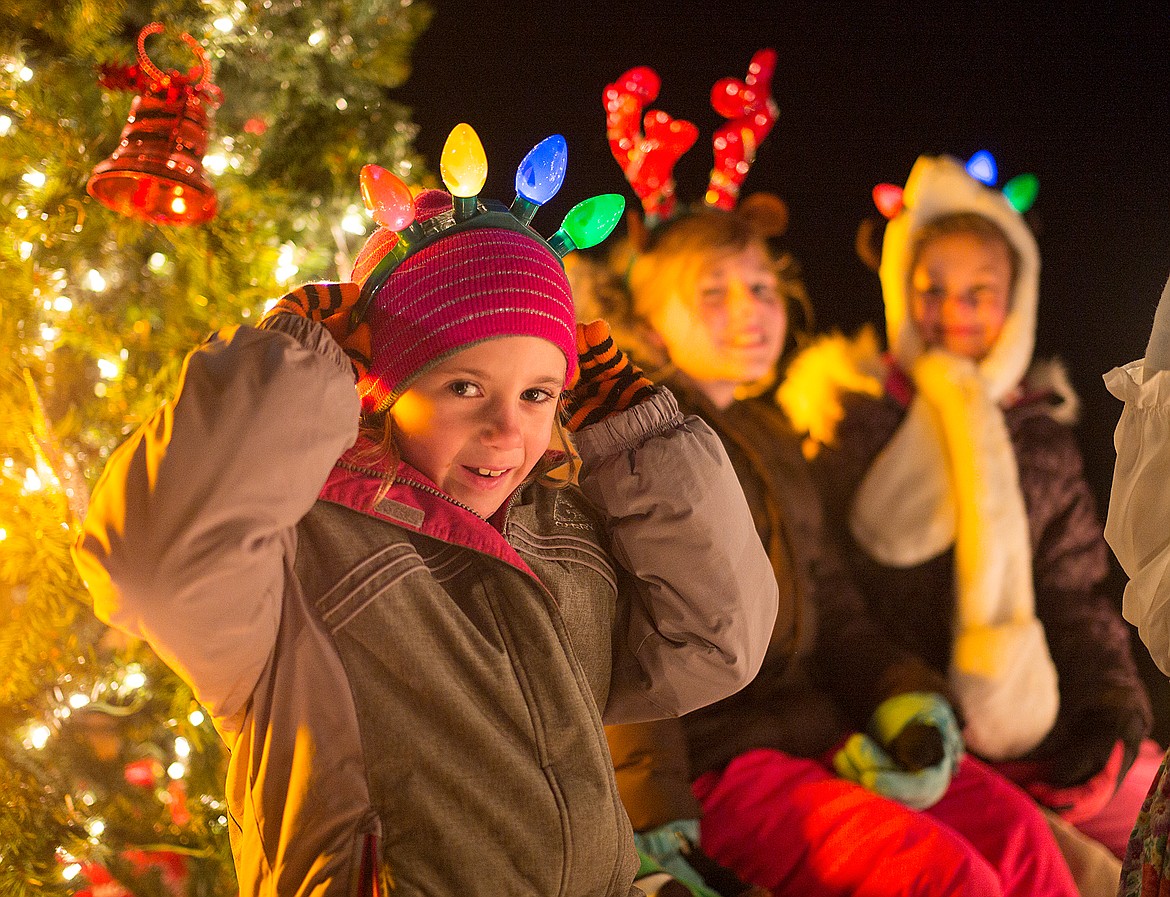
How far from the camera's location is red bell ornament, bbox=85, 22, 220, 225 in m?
1.39

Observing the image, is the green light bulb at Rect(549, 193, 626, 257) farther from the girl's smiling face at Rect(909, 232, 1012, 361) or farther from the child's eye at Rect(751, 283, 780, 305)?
the girl's smiling face at Rect(909, 232, 1012, 361)

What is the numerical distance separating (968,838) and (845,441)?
1.09m

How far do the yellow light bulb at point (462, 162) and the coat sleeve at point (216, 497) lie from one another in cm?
26

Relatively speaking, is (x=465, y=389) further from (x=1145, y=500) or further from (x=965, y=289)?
(x=965, y=289)

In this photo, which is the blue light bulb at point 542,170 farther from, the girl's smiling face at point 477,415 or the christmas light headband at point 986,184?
the christmas light headband at point 986,184

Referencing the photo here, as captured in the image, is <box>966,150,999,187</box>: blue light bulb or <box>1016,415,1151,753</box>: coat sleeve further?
<box>966,150,999,187</box>: blue light bulb

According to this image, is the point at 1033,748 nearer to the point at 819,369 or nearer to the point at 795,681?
the point at 795,681

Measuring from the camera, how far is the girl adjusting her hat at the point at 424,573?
0.86 m

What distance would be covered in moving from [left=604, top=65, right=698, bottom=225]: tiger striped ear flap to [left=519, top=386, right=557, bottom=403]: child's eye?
4.10ft

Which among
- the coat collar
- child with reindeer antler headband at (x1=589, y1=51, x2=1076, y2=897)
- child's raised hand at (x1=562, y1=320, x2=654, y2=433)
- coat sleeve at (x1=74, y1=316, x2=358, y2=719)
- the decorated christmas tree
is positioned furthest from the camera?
child with reindeer antler headband at (x1=589, y1=51, x2=1076, y2=897)

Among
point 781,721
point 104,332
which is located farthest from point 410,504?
point 781,721

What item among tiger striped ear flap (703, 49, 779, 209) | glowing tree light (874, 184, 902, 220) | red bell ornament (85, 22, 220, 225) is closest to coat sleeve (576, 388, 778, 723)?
red bell ornament (85, 22, 220, 225)

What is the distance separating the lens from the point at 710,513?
3.59 feet

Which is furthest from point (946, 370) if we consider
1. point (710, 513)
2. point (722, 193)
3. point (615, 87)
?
point (710, 513)
